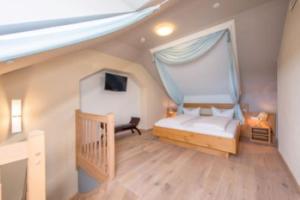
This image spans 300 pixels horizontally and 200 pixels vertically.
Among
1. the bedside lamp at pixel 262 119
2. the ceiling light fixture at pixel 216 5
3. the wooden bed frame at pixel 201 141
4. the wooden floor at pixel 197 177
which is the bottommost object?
the wooden floor at pixel 197 177

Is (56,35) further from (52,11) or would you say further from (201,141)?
(201,141)

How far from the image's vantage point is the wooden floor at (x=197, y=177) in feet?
5.17

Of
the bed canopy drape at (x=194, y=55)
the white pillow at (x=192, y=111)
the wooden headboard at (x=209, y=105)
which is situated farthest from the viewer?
the white pillow at (x=192, y=111)

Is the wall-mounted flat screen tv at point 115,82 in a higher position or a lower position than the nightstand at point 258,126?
higher

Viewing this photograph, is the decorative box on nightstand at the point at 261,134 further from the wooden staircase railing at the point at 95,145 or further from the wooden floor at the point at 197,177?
the wooden staircase railing at the point at 95,145

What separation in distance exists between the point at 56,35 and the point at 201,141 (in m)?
A: 2.84

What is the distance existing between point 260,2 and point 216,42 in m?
0.80

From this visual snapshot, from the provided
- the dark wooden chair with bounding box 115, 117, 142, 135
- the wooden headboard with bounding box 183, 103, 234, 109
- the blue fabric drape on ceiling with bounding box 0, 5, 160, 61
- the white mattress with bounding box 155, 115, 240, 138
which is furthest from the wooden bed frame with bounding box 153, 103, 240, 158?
the blue fabric drape on ceiling with bounding box 0, 5, 160, 61

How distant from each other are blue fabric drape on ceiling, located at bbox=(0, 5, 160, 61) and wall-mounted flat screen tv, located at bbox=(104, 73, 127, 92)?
2208 mm

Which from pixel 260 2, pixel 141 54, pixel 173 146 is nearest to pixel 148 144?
pixel 173 146

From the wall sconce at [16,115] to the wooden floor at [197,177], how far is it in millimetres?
1446

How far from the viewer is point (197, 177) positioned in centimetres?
189

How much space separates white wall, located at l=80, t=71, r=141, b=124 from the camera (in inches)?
134

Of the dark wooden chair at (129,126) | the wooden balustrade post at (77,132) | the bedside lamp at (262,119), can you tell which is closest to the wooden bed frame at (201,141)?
the dark wooden chair at (129,126)
